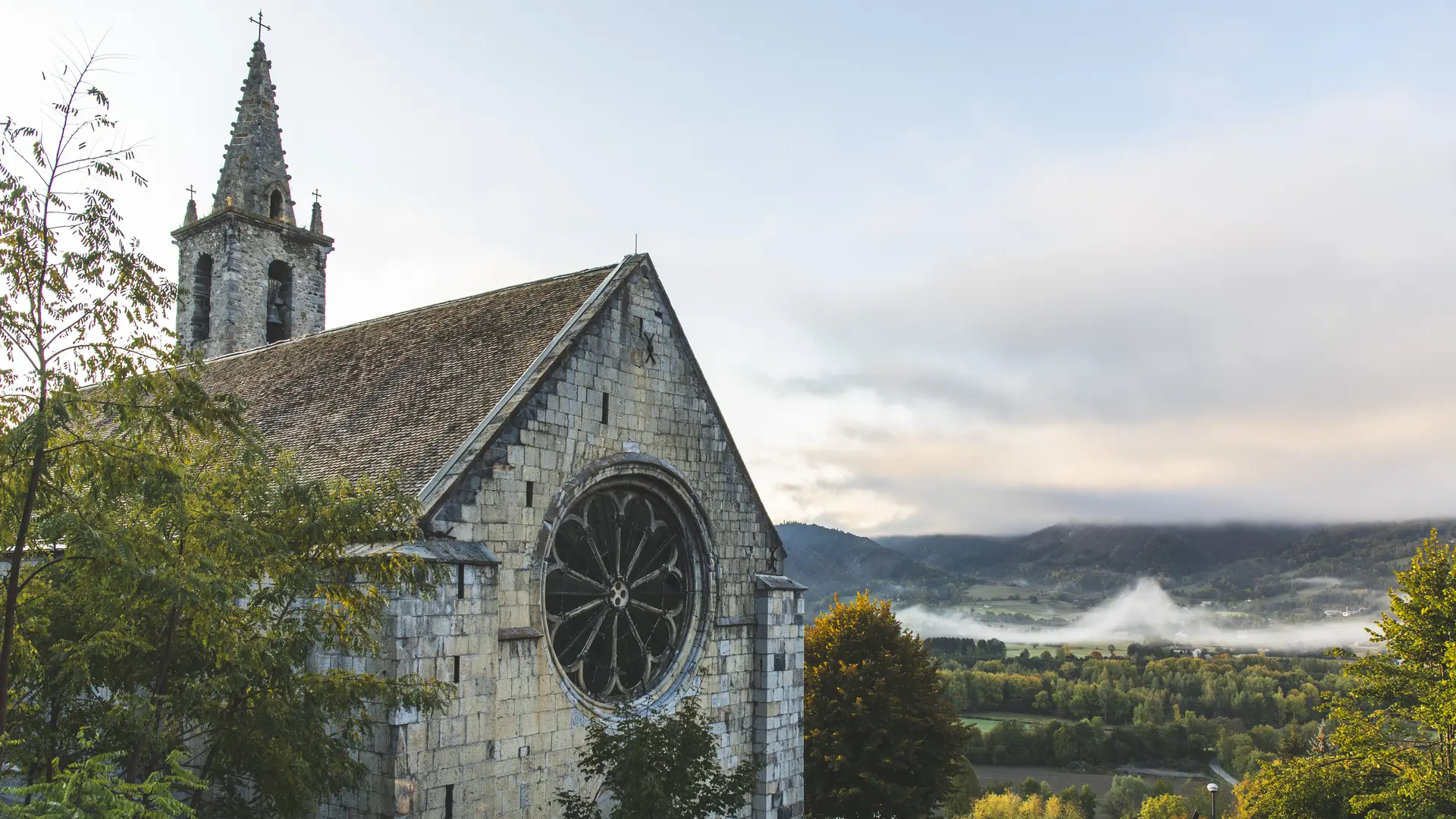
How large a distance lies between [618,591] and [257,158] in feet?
71.1

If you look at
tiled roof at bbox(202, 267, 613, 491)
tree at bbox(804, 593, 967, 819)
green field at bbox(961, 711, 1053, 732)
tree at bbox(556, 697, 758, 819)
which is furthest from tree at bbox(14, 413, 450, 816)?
green field at bbox(961, 711, 1053, 732)

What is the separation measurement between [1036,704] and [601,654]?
4050 inches

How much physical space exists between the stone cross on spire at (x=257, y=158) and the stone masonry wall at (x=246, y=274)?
2.20 ft

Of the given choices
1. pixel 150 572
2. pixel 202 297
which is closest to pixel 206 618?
pixel 150 572

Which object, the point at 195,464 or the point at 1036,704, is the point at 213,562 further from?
the point at 1036,704

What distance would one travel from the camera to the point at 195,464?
1066cm

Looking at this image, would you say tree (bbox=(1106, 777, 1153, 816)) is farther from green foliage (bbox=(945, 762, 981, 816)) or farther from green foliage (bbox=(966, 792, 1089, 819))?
green foliage (bbox=(945, 762, 981, 816))

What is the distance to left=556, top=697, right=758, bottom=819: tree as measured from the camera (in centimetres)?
1332

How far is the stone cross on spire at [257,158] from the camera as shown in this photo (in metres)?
30.8

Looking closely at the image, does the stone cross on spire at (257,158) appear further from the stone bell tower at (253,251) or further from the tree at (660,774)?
the tree at (660,774)

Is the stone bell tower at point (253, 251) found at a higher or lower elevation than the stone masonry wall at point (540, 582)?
higher

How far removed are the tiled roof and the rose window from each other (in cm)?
258

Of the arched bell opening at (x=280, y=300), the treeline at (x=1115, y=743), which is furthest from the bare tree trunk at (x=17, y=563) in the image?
the treeline at (x=1115, y=743)

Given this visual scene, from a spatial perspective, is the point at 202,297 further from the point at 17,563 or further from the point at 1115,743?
the point at 1115,743
